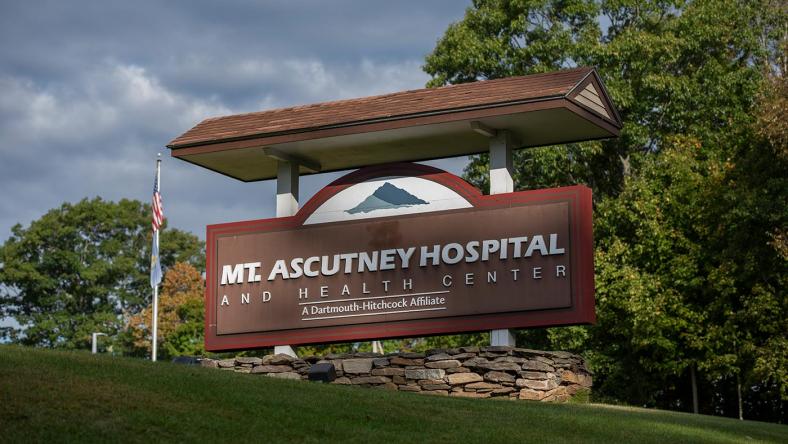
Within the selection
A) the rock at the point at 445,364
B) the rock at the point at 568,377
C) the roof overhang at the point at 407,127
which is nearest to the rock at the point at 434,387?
the rock at the point at 445,364

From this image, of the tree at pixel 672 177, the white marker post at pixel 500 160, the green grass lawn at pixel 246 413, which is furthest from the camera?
the tree at pixel 672 177

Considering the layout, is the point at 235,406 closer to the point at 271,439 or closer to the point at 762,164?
the point at 271,439

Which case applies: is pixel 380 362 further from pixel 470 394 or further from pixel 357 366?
pixel 470 394

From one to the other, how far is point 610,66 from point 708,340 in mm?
9629

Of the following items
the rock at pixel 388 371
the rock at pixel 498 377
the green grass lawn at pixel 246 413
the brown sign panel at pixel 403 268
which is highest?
the brown sign panel at pixel 403 268

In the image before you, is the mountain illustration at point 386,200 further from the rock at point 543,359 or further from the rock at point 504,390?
the rock at point 504,390

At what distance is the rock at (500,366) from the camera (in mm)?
19984

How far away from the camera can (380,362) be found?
2112 cm

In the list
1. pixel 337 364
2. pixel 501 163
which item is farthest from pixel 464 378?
pixel 501 163

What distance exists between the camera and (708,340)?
3159cm

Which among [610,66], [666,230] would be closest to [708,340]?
[666,230]

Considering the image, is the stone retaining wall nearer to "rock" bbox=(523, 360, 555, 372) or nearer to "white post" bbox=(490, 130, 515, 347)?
"rock" bbox=(523, 360, 555, 372)

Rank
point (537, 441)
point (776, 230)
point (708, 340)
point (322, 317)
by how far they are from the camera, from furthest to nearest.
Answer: point (708, 340), point (776, 230), point (322, 317), point (537, 441)

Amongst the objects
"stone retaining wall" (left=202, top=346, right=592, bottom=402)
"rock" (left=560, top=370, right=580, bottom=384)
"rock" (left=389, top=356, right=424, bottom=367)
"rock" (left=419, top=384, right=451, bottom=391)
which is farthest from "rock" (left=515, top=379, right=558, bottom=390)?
"rock" (left=389, top=356, right=424, bottom=367)
